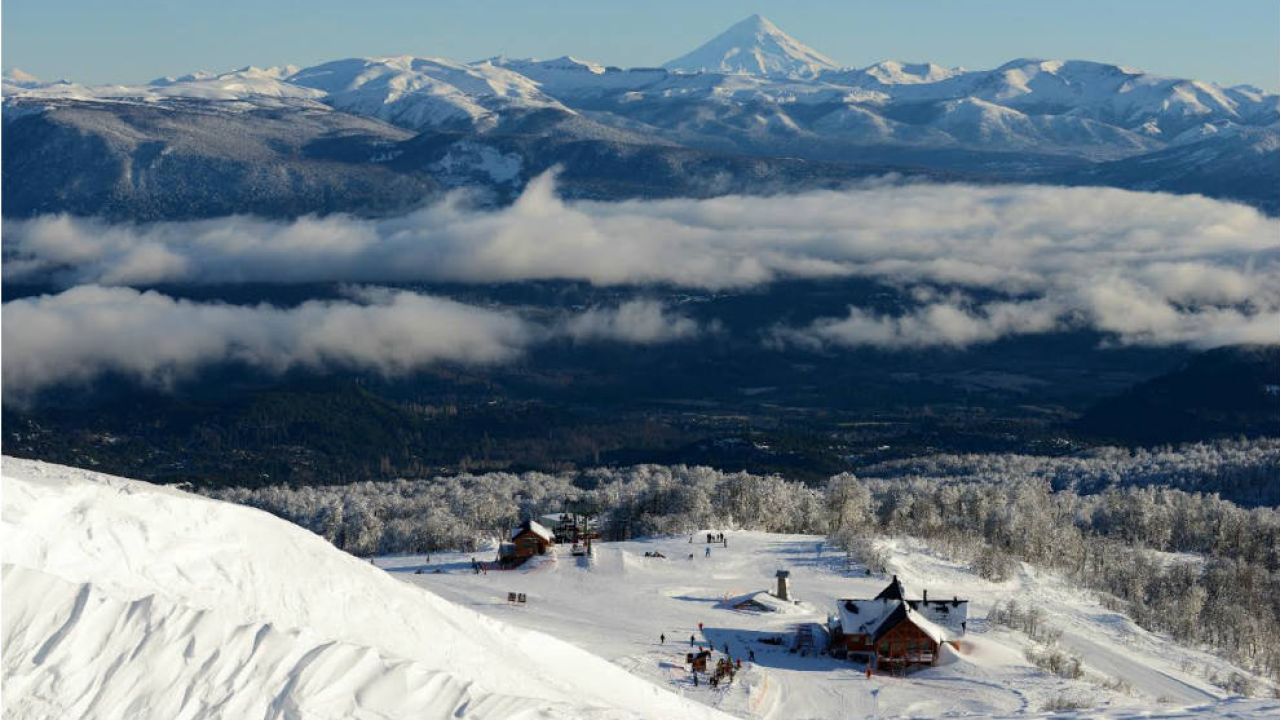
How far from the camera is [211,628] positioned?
48781 mm

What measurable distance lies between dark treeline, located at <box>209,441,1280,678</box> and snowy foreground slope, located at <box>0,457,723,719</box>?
229 feet

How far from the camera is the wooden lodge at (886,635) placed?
90625 millimetres

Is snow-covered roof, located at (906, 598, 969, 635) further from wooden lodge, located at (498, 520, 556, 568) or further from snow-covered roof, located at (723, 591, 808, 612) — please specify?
wooden lodge, located at (498, 520, 556, 568)

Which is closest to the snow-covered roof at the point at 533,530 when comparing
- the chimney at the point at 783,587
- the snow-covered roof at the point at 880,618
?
the chimney at the point at 783,587

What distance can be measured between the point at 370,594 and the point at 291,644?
395 inches

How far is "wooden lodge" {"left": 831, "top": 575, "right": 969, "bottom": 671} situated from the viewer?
90625 mm

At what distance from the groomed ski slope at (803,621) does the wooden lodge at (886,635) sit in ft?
3.82

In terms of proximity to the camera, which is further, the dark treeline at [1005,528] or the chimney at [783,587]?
the dark treeline at [1005,528]

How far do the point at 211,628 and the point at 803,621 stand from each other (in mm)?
57462

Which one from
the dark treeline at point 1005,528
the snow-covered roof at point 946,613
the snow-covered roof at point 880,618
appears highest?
the snow-covered roof at point 880,618

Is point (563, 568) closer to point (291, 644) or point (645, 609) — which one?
point (645, 609)

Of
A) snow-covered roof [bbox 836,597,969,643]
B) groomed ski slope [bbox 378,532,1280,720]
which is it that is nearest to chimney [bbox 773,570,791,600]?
groomed ski slope [bbox 378,532,1280,720]

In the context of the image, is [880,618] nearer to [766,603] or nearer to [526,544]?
[766,603]

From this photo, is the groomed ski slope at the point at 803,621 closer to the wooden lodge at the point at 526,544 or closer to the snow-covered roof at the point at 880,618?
the snow-covered roof at the point at 880,618
